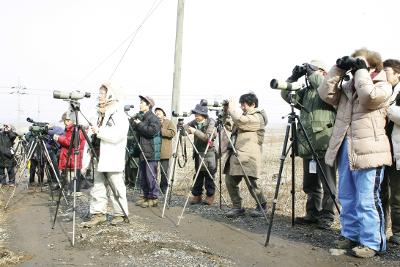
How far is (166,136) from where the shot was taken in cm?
889

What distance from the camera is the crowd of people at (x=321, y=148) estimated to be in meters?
4.49

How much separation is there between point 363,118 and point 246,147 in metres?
2.27

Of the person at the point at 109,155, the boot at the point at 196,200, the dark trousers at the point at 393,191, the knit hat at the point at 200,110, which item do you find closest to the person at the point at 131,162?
the boot at the point at 196,200

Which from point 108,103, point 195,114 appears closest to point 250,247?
point 108,103

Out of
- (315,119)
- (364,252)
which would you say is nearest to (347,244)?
(364,252)

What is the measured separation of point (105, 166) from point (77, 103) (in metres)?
0.95

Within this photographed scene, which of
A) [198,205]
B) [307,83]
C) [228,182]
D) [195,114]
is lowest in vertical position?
[198,205]

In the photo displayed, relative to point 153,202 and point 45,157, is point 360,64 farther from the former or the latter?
point 45,157

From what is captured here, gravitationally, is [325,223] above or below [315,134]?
below

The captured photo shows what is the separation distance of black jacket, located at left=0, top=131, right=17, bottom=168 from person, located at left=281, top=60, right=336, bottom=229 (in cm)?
830

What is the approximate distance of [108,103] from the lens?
6.04 meters

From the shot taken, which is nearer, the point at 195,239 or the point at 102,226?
the point at 195,239

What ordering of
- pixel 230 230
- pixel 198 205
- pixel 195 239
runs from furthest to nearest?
pixel 198 205, pixel 230 230, pixel 195 239

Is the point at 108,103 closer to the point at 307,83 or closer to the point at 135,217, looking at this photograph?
the point at 135,217
